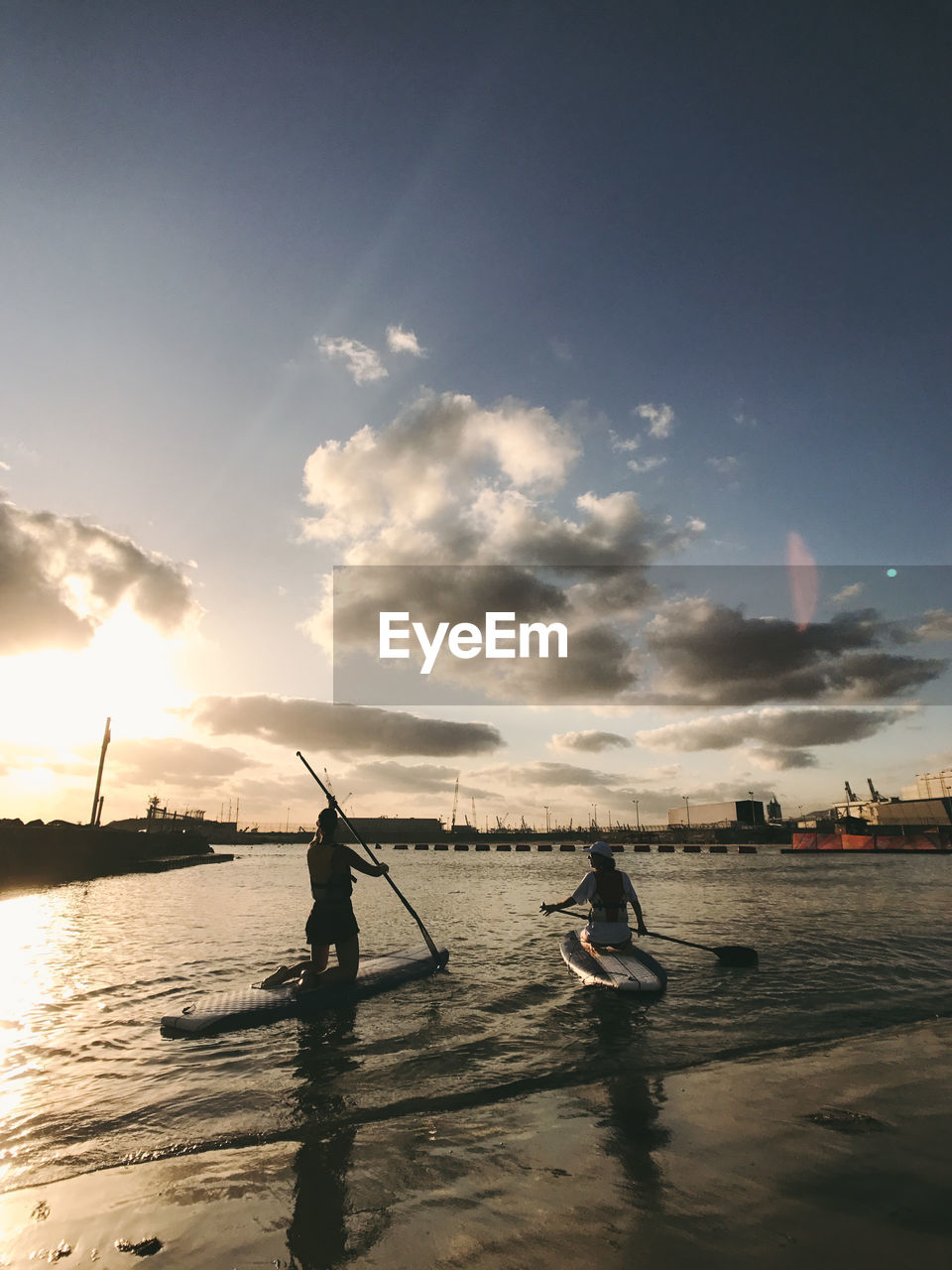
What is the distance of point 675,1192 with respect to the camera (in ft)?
16.4

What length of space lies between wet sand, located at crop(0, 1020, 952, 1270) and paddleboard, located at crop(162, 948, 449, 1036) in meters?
4.58

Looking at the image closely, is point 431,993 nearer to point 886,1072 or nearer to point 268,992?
point 268,992

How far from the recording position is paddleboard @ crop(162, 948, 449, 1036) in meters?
10.4

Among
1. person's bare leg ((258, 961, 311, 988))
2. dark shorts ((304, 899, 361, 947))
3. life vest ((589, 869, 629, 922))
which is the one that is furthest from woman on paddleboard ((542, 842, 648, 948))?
person's bare leg ((258, 961, 311, 988))

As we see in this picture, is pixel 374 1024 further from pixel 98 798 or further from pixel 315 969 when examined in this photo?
pixel 98 798

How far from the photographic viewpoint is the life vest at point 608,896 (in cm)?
1281

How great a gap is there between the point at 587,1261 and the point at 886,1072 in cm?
566

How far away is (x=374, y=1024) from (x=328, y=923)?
5.85 feet

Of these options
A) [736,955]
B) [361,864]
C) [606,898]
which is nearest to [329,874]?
[361,864]

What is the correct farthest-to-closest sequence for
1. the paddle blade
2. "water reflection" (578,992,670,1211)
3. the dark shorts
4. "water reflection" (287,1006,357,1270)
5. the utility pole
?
1. the utility pole
2. the paddle blade
3. the dark shorts
4. "water reflection" (578,992,670,1211)
5. "water reflection" (287,1006,357,1270)

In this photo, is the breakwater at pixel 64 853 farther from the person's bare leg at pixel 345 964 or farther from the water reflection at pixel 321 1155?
the water reflection at pixel 321 1155

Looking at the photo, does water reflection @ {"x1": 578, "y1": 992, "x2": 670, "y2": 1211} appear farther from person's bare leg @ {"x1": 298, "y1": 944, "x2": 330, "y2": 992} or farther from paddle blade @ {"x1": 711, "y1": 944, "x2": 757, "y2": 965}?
person's bare leg @ {"x1": 298, "y1": 944, "x2": 330, "y2": 992}

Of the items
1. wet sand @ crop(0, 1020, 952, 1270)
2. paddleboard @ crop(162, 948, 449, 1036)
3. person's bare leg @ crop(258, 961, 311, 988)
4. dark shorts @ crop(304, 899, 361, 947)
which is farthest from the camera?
person's bare leg @ crop(258, 961, 311, 988)

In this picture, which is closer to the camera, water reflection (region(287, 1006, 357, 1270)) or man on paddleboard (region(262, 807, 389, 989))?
water reflection (region(287, 1006, 357, 1270))
